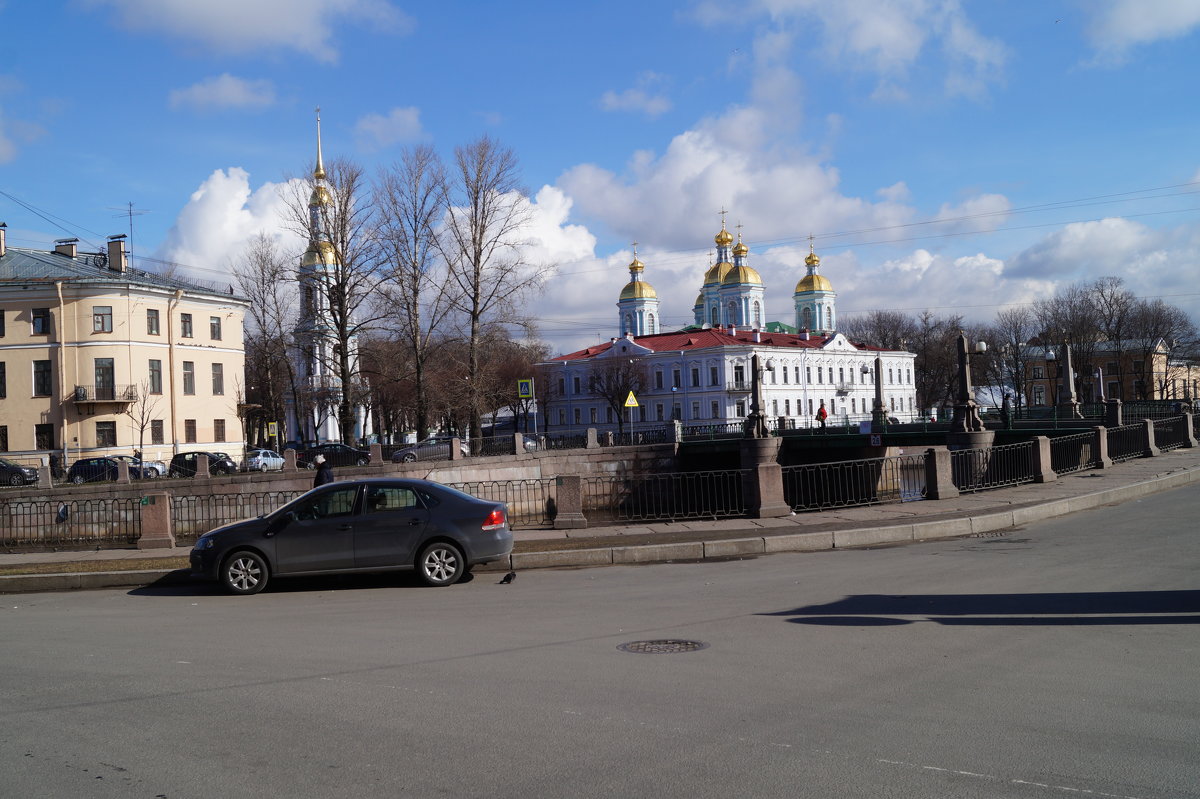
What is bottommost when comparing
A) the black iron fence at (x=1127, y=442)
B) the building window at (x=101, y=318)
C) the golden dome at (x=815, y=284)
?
the black iron fence at (x=1127, y=442)

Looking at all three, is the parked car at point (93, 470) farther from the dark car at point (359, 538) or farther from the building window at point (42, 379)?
the dark car at point (359, 538)

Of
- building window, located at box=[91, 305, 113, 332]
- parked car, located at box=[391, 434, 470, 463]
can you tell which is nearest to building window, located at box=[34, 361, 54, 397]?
building window, located at box=[91, 305, 113, 332]

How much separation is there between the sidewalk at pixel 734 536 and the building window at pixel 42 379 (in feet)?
102

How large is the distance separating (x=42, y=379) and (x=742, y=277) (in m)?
74.0

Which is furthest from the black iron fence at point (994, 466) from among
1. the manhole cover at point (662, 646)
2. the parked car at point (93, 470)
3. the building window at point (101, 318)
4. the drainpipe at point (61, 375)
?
the drainpipe at point (61, 375)

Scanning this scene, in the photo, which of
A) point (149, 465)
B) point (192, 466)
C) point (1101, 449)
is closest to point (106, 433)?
point (149, 465)

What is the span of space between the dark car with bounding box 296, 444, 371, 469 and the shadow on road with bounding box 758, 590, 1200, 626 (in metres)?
32.3

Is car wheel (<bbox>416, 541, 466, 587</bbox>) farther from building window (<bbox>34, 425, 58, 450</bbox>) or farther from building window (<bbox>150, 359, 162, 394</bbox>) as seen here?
building window (<bbox>34, 425, 58, 450</bbox>)

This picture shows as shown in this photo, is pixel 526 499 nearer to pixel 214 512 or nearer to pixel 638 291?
pixel 214 512

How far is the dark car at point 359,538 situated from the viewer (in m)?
12.5

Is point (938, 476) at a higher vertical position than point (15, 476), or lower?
lower

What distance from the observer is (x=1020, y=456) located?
75.1 ft

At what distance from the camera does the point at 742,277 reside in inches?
4126

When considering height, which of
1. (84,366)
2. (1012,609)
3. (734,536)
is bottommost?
(1012,609)
